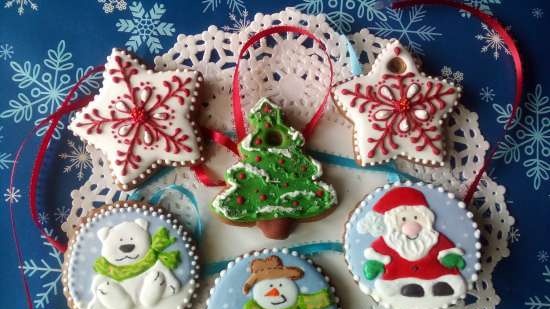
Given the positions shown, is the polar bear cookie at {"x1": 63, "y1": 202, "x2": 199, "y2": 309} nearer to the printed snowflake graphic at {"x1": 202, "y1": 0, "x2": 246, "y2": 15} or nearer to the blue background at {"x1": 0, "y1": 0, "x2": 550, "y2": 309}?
the blue background at {"x1": 0, "y1": 0, "x2": 550, "y2": 309}

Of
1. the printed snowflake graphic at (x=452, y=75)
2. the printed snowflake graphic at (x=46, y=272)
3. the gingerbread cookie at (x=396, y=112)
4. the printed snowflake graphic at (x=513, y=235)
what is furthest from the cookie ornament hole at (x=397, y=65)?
the printed snowflake graphic at (x=46, y=272)

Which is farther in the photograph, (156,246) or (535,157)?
(535,157)

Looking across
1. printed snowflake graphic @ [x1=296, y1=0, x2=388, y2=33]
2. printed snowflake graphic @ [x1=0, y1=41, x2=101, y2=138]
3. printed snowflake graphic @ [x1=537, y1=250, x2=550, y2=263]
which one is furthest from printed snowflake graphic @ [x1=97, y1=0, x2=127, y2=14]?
printed snowflake graphic @ [x1=537, y1=250, x2=550, y2=263]

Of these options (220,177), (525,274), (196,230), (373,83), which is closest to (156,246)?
(196,230)

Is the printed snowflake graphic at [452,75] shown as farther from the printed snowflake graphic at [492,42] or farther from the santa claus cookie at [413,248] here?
the santa claus cookie at [413,248]

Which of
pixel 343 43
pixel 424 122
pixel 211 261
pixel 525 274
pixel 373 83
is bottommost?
pixel 525 274

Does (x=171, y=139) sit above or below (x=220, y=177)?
above

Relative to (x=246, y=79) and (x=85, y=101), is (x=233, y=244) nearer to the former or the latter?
(x=246, y=79)
